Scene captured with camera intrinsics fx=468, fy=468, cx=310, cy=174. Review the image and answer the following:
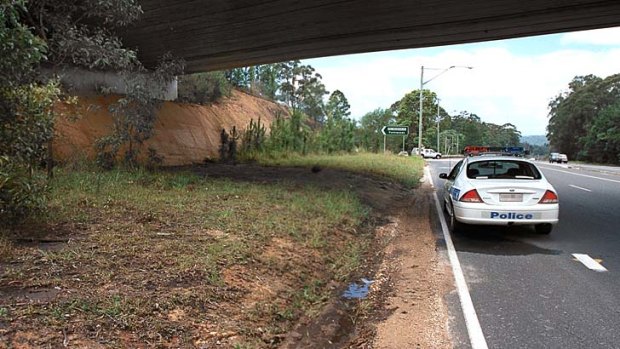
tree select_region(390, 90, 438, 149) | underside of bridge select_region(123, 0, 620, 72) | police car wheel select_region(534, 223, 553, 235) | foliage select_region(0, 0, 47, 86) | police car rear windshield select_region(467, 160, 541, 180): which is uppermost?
tree select_region(390, 90, 438, 149)

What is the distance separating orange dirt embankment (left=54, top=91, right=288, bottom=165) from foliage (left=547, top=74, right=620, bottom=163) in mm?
47877

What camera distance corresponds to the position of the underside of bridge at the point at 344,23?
1201cm

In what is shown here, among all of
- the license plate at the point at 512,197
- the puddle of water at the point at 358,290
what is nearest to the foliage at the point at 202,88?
the license plate at the point at 512,197

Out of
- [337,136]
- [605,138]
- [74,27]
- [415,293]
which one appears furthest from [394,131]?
[605,138]

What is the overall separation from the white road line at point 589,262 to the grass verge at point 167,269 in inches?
131

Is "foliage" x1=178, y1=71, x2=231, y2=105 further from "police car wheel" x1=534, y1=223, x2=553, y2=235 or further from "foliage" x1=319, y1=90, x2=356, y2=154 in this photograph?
"police car wheel" x1=534, y1=223, x2=553, y2=235

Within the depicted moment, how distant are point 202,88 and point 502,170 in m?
23.7

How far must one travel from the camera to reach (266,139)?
2712 cm

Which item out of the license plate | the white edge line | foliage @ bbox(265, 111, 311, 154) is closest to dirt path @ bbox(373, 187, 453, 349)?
the white edge line

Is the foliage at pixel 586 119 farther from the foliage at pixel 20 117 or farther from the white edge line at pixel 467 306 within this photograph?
the foliage at pixel 20 117

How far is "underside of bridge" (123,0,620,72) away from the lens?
12008 mm

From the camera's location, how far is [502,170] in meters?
9.51

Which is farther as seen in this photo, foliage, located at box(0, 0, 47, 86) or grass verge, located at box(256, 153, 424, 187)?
grass verge, located at box(256, 153, 424, 187)

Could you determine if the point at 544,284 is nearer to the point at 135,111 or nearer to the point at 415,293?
the point at 415,293
